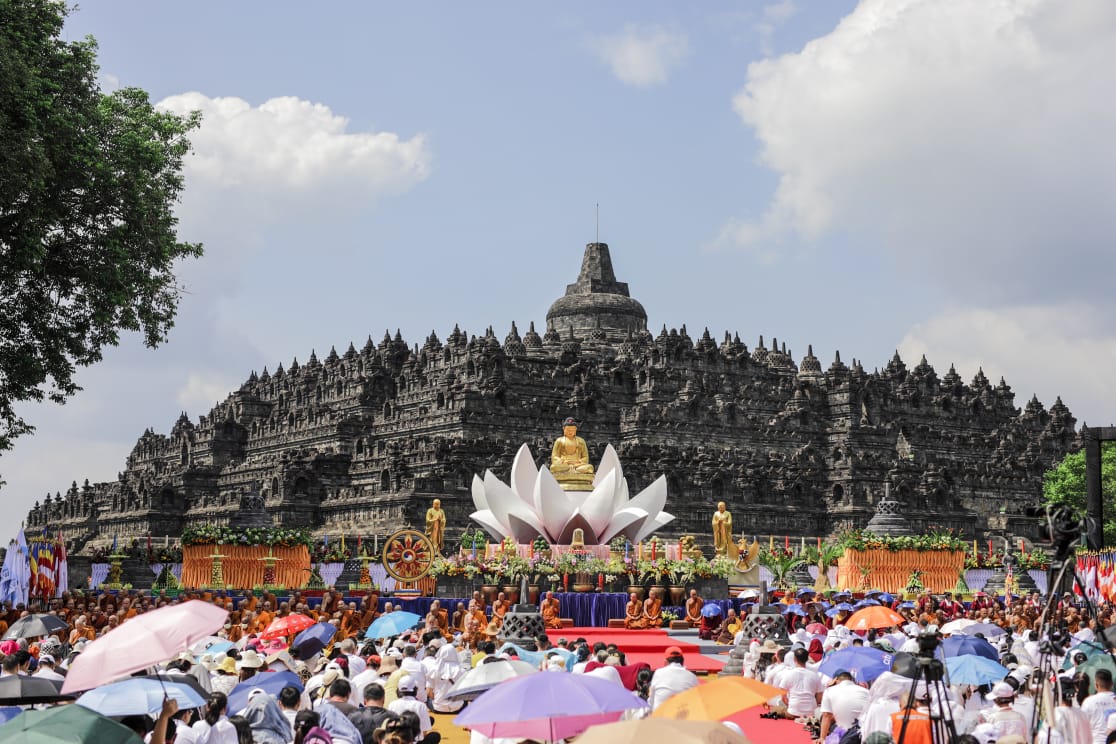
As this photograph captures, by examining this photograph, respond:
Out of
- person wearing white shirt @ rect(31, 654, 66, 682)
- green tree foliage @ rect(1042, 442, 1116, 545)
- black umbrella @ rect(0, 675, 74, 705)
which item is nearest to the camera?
black umbrella @ rect(0, 675, 74, 705)

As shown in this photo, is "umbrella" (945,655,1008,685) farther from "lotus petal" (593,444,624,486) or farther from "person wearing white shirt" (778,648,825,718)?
"lotus petal" (593,444,624,486)

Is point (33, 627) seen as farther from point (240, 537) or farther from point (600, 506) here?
point (600, 506)

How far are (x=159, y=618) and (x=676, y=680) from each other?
5642 mm

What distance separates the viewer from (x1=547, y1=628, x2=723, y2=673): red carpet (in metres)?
24.5

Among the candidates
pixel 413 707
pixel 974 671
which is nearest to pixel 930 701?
pixel 974 671

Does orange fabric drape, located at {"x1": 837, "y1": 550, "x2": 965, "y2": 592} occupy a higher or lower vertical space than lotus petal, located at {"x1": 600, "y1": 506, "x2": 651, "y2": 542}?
lower

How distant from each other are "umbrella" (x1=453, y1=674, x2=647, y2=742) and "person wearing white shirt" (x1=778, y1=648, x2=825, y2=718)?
6404mm

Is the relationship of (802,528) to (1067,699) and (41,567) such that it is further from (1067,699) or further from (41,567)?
(1067,699)

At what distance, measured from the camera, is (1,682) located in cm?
1172

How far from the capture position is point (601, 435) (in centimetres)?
7338

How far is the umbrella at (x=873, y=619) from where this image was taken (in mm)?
21750

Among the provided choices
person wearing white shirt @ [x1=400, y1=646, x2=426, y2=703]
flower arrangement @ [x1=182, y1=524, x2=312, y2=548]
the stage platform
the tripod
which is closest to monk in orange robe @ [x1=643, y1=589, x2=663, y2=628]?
the stage platform

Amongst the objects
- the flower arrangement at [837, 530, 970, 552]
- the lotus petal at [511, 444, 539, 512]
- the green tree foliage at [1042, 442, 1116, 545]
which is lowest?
the flower arrangement at [837, 530, 970, 552]

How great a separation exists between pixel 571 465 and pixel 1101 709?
30.1 metres
